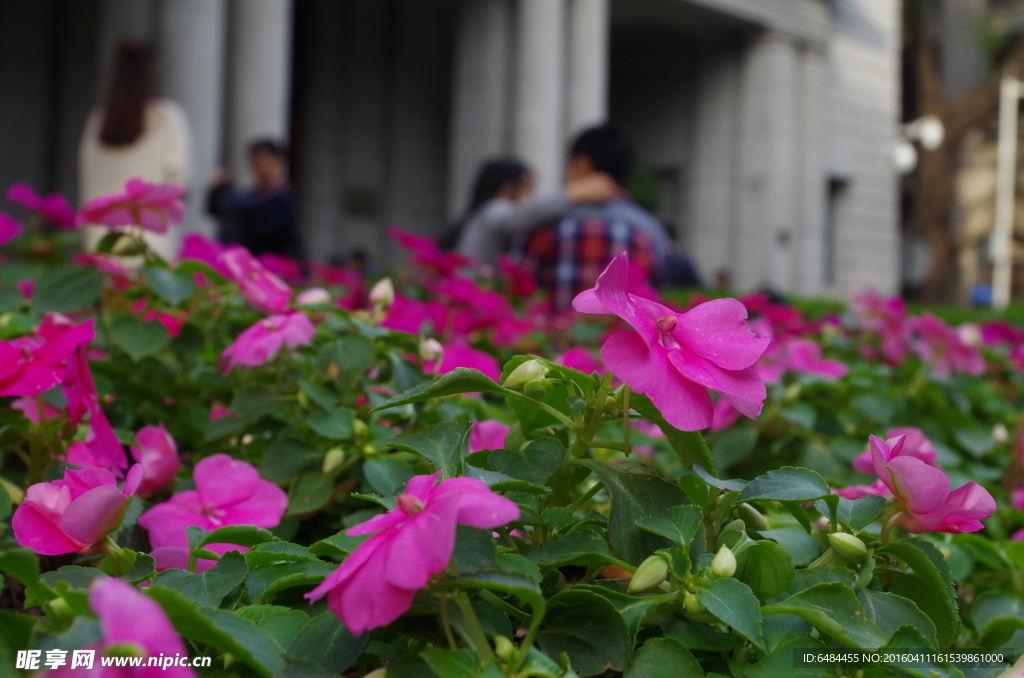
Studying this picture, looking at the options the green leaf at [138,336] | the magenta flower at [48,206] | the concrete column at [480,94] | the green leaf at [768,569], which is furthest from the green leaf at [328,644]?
the concrete column at [480,94]

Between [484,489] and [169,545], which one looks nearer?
[484,489]

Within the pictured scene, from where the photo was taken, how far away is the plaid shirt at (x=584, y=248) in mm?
3197

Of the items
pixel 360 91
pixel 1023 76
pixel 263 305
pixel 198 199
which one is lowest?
pixel 263 305

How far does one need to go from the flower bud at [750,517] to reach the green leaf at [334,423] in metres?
0.36

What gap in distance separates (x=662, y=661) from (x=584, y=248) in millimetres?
2764

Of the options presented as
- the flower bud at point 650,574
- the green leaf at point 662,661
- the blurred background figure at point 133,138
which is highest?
the blurred background figure at point 133,138

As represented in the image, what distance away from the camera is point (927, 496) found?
59cm

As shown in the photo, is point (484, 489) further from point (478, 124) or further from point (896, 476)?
point (478, 124)

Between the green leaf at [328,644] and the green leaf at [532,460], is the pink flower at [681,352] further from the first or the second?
the green leaf at [328,644]

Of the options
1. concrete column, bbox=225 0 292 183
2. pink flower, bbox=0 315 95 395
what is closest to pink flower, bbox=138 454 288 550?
pink flower, bbox=0 315 95 395

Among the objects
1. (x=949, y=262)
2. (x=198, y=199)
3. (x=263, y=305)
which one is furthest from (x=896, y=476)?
(x=949, y=262)

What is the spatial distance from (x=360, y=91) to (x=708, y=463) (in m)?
13.5

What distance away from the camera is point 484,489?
18.3 inches

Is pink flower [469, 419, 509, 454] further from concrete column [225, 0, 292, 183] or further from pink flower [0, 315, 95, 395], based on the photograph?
concrete column [225, 0, 292, 183]
